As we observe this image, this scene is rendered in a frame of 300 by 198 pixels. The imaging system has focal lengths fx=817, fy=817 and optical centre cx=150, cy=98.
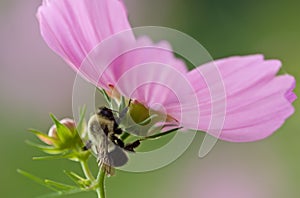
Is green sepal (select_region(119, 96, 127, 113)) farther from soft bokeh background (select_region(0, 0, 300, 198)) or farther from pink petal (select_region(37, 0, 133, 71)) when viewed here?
soft bokeh background (select_region(0, 0, 300, 198))

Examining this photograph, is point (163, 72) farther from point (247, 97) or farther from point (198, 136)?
point (198, 136)

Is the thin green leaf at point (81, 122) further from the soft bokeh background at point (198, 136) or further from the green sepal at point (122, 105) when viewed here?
the soft bokeh background at point (198, 136)

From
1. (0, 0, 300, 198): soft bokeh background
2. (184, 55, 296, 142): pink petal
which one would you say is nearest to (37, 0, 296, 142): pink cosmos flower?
(184, 55, 296, 142): pink petal

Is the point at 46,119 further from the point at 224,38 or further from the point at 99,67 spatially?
the point at 99,67

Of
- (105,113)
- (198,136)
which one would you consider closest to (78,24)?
(105,113)

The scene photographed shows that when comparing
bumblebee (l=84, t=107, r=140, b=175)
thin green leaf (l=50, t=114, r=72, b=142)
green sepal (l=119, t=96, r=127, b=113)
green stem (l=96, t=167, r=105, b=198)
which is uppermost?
green sepal (l=119, t=96, r=127, b=113)

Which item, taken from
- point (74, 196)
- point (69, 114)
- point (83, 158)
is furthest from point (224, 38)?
point (83, 158)
